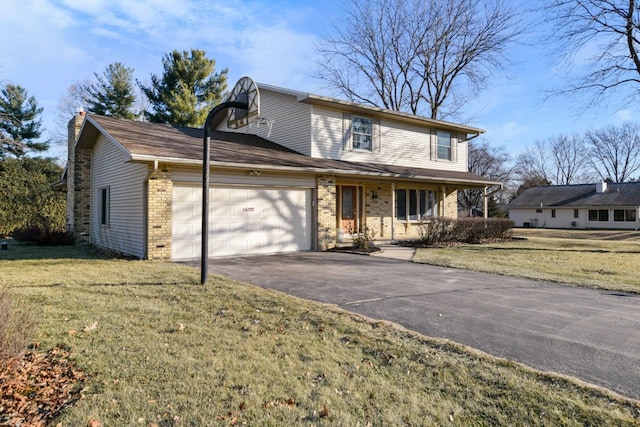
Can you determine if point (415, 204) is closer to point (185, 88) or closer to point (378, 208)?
point (378, 208)

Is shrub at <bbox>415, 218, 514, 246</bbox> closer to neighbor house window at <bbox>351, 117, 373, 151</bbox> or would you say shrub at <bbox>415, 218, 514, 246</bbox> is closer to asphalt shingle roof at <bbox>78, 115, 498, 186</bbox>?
asphalt shingle roof at <bbox>78, 115, 498, 186</bbox>

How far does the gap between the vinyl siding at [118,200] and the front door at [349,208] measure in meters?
8.05

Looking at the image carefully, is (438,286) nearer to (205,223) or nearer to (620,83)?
(205,223)

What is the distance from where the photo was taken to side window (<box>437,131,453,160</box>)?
2023 centimetres

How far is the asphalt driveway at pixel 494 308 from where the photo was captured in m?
4.04

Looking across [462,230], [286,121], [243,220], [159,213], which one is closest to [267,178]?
[243,220]

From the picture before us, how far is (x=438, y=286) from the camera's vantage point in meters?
7.73

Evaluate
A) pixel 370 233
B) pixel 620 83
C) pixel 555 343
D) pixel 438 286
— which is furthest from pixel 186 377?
pixel 620 83

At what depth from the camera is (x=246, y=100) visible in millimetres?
10195

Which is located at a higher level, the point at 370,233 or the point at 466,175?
the point at 466,175

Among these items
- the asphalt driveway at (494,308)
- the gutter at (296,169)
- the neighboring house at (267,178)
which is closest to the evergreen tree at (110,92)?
the neighboring house at (267,178)

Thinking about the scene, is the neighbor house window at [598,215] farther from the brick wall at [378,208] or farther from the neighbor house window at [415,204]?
the brick wall at [378,208]

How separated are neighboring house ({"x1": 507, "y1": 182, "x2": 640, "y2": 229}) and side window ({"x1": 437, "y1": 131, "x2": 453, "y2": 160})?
23238 mm

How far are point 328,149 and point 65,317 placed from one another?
1174cm
